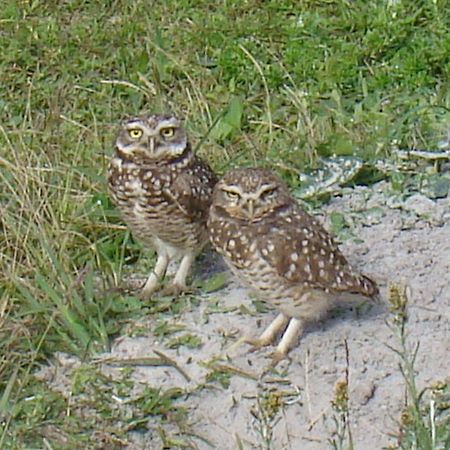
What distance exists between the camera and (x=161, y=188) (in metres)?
5.23

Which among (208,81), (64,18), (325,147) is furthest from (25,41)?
(325,147)

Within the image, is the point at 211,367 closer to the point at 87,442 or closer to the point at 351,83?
the point at 87,442

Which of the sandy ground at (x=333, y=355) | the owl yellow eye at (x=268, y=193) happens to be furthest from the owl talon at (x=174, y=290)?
the owl yellow eye at (x=268, y=193)

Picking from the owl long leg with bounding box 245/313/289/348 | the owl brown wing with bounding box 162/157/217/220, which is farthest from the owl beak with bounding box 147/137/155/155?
the owl long leg with bounding box 245/313/289/348

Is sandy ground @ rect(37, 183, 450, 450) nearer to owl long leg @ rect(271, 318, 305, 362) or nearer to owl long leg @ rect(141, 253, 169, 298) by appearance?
owl long leg @ rect(271, 318, 305, 362)

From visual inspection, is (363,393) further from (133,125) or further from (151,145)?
(133,125)

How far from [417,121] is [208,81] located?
130cm

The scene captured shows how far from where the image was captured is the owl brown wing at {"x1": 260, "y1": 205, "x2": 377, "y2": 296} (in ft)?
15.7

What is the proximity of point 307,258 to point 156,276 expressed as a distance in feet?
2.78

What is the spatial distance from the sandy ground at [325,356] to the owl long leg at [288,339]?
35 millimetres

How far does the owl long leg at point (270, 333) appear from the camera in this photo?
4980 millimetres

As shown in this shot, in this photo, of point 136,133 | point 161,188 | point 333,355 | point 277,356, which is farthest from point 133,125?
point 333,355

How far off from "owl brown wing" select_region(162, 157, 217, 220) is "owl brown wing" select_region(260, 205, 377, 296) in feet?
1.61

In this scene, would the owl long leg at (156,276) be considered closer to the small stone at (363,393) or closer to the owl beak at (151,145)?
the owl beak at (151,145)
